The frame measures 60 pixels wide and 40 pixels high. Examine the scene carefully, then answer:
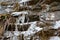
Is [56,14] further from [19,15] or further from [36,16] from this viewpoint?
[19,15]

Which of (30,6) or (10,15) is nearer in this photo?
(10,15)

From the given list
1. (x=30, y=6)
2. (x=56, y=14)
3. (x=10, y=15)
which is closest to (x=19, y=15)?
(x=10, y=15)

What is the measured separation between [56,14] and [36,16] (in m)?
0.29

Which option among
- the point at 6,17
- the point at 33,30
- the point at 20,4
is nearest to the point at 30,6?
the point at 20,4

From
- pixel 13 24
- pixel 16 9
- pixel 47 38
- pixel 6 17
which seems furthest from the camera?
pixel 16 9

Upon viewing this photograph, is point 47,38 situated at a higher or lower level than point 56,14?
lower

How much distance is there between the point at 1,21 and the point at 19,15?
10.9 inches

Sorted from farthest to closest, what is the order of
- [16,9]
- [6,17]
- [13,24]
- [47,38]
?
[16,9] → [6,17] → [13,24] → [47,38]

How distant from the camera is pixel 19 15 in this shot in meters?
2.65

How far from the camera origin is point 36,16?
2.59 metres

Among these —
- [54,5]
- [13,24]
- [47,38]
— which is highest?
[54,5]

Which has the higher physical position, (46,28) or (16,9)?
(16,9)

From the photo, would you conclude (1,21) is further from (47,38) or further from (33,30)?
(47,38)

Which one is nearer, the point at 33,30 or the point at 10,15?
the point at 33,30
